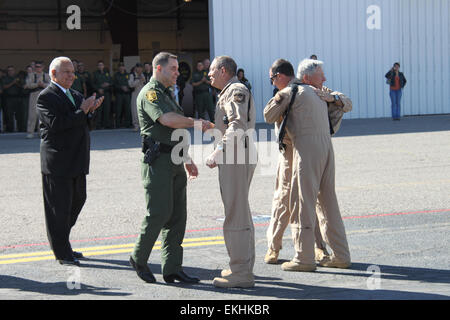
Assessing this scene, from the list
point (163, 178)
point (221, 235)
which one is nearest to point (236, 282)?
point (163, 178)

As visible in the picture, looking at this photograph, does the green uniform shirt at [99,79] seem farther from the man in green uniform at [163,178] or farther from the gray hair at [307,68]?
the man in green uniform at [163,178]

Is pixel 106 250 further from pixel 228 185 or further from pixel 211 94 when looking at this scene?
pixel 211 94

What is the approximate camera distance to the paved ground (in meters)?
5.86

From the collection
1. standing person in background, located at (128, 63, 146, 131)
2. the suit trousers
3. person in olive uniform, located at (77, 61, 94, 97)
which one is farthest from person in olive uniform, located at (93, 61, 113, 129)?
the suit trousers

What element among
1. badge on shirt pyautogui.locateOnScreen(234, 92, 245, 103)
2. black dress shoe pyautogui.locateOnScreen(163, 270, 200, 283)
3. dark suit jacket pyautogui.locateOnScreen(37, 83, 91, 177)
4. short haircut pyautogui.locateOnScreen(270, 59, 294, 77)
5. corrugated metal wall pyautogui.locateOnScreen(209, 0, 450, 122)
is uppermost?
corrugated metal wall pyautogui.locateOnScreen(209, 0, 450, 122)

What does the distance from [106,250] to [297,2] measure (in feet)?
61.9

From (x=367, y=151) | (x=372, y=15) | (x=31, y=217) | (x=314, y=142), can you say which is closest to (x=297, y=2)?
(x=372, y=15)

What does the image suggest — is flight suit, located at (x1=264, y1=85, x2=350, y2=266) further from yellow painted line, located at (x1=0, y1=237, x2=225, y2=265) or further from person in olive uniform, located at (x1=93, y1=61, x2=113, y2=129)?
person in olive uniform, located at (x1=93, y1=61, x2=113, y2=129)

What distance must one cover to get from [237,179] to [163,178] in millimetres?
609

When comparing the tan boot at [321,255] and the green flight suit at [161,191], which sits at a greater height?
the green flight suit at [161,191]

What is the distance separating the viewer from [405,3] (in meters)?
26.3

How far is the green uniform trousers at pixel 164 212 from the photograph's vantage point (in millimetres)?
6000

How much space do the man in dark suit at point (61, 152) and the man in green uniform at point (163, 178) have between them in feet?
3.12

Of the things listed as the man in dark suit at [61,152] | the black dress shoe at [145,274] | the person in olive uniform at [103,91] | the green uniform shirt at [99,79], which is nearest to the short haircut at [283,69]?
the man in dark suit at [61,152]
